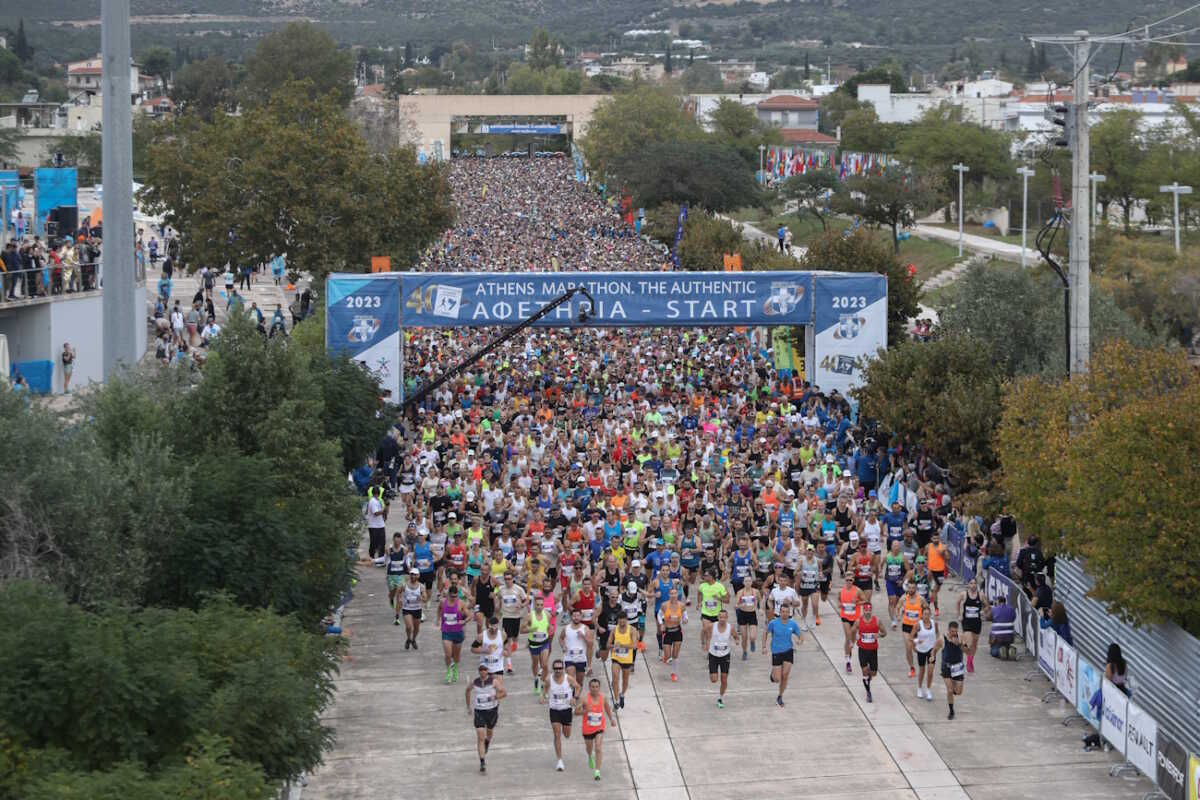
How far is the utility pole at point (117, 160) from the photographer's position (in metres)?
13.9

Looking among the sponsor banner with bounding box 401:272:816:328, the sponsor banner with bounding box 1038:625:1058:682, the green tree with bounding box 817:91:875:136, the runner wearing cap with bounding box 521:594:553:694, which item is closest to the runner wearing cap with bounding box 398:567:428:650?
the runner wearing cap with bounding box 521:594:553:694

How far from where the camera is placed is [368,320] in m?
34.6

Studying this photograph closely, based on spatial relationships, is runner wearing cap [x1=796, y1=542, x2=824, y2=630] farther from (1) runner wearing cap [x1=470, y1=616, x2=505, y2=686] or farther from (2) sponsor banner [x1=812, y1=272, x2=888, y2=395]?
(2) sponsor banner [x1=812, y1=272, x2=888, y2=395]

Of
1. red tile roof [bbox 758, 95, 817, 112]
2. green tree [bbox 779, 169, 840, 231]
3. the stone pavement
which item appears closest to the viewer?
the stone pavement

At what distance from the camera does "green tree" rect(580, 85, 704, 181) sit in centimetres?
10406

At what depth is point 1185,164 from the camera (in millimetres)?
71938

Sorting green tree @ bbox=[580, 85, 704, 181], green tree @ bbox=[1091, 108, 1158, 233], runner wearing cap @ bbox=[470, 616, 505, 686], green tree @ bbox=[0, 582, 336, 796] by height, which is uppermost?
green tree @ bbox=[580, 85, 704, 181]

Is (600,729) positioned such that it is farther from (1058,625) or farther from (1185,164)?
(1185,164)

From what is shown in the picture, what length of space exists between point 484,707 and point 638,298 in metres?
20.9

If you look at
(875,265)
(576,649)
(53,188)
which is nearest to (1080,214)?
(576,649)

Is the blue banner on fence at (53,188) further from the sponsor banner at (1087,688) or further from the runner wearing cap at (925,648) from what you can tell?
the sponsor banner at (1087,688)

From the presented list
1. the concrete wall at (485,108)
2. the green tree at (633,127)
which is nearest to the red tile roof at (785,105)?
the concrete wall at (485,108)

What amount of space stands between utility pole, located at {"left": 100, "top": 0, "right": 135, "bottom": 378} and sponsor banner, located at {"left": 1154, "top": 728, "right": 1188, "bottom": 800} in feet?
31.5

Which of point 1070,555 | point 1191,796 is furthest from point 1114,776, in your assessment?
point 1070,555
